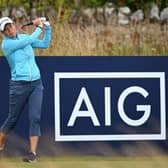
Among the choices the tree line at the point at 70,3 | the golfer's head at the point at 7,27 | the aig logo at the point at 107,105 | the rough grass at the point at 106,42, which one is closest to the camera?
the golfer's head at the point at 7,27

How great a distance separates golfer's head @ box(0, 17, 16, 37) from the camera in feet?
30.9

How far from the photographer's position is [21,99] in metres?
9.59

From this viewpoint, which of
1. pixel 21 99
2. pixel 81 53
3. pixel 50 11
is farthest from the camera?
pixel 50 11

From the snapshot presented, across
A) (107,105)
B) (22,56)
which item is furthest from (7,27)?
(107,105)

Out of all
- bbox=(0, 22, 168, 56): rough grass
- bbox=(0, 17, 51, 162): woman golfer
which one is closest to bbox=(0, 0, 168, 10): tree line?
bbox=(0, 22, 168, 56): rough grass

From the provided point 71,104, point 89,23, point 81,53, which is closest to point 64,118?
point 71,104

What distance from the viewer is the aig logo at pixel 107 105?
Result: 9.98 m

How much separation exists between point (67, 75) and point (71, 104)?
1.02 ft

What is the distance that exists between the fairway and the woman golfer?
18cm

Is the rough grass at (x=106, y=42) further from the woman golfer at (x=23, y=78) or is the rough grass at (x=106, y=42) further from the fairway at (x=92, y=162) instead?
the woman golfer at (x=23, y=78)

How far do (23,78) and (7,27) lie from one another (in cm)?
54

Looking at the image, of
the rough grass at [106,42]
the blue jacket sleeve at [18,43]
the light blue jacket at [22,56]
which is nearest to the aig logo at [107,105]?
the light blue jacket at [22,56]

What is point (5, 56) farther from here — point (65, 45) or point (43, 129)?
point (65, 45)

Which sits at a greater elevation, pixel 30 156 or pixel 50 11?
pixel 50 11
